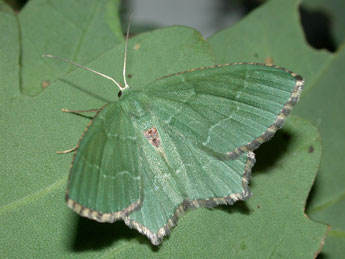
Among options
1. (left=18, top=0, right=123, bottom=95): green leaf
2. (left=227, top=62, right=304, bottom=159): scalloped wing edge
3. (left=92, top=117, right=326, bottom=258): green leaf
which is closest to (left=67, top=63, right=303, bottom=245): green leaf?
(left=227, top=62, right=304, bottom=159): scalloped wing edge

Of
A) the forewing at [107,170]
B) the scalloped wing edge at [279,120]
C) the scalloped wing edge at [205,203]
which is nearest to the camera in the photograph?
the forewing at [107,170]

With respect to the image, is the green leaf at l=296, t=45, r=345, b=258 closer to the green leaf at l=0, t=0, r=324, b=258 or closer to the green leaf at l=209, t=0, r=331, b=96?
the green leaf at l=209, t=0, r=331, b=96

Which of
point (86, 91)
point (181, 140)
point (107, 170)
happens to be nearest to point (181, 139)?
point (181, 140)

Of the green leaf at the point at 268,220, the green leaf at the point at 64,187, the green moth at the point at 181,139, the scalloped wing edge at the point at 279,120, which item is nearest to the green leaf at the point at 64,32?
the green leaf at the point at 64,187

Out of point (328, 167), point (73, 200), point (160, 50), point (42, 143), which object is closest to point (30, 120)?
point (42, 143)

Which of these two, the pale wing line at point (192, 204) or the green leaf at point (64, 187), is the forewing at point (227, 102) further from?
the green leaf at point (64, 187)

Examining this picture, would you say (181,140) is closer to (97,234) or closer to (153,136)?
(153,136)
